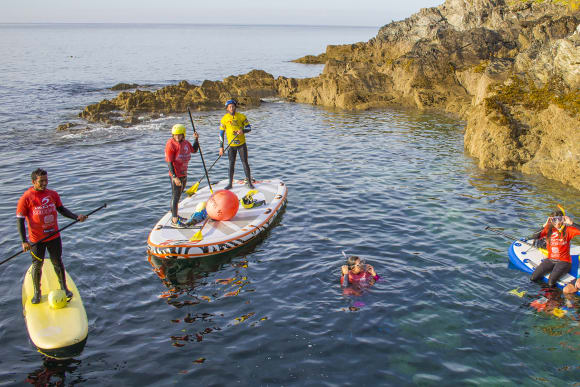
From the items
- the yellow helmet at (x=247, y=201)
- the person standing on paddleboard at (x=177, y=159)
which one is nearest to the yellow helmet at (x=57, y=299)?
the person standing on paddleboard at (x=177, y=159)

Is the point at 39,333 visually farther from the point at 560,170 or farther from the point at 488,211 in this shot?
the point at 560,170

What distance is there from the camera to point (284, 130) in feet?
93.5

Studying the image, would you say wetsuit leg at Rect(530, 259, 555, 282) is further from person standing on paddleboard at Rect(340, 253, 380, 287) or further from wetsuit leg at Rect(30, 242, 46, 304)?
wetsuit leg at Rect(30, 242, 46, 304)

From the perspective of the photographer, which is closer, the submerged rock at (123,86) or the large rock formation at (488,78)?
Result: the large rock formation at (488,78)

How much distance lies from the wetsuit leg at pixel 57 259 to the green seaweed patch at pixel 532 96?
19.0 m

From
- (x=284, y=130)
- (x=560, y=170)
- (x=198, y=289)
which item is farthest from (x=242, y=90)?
(x=198, y=289)

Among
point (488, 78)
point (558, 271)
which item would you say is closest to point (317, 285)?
point (558, 271)

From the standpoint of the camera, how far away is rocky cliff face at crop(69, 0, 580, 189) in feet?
62.3

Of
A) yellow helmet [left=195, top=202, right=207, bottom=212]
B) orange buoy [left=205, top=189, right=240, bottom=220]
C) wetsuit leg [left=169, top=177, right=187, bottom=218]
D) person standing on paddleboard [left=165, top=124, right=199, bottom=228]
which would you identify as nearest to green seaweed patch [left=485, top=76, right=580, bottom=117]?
orange buoy [left=205, top=189, right=240, bottom=220]

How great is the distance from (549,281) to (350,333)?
5.12 m

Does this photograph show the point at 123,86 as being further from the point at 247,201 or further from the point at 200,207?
the point at 200,207

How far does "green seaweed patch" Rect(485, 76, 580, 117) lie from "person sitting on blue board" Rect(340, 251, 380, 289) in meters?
13.0

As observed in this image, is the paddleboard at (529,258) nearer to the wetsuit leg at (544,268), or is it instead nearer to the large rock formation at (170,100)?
the wetsuit leg at (544,268)

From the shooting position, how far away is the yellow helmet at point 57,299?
8.80 metres
